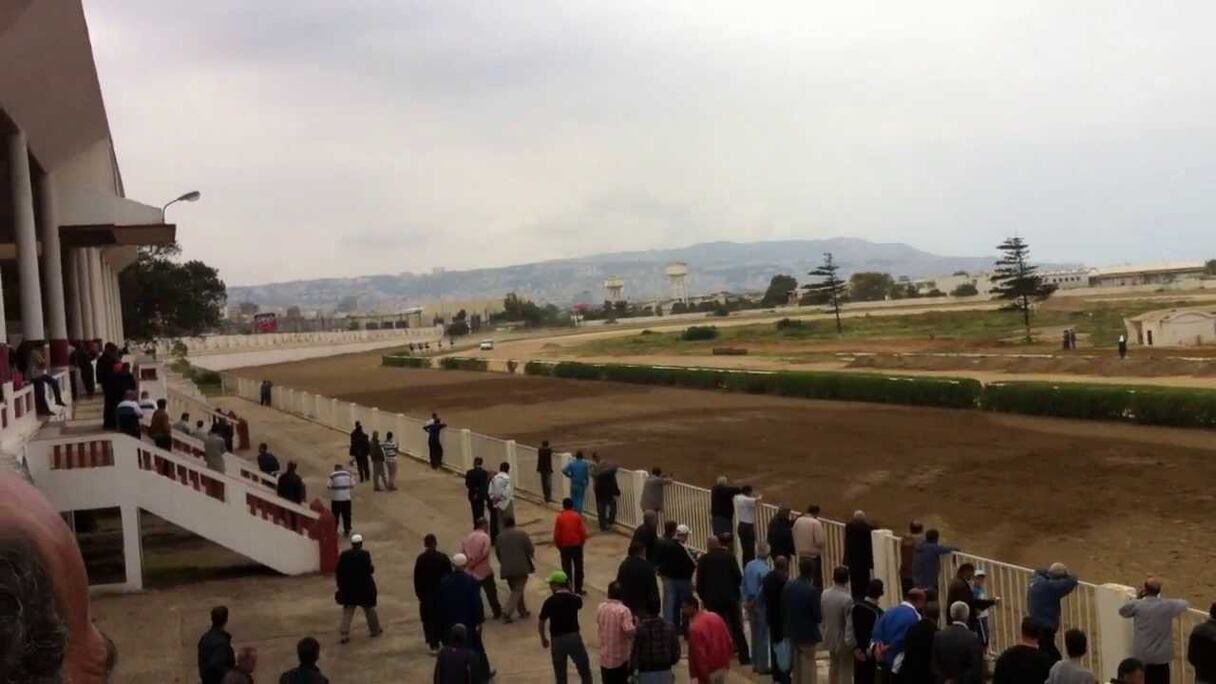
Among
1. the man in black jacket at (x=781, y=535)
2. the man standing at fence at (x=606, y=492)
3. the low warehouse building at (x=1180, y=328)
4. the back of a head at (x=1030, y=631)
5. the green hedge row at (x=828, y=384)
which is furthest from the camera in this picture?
the low warehouse building at (x=1180, y=328)

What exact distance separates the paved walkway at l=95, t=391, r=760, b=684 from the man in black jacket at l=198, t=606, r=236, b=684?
2495 mm

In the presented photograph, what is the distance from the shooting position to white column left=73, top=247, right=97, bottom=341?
2711 cm

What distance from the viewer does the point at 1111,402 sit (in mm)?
26500

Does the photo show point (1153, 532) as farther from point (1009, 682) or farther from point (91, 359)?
point (91, 359)

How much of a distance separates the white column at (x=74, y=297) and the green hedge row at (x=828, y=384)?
74.1 feet

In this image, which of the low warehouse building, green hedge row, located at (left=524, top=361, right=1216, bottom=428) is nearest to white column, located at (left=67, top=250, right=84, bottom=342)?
green hedge row, located at (left=524, top=361, right=1216, bottom=428)

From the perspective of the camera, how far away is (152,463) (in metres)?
12.9

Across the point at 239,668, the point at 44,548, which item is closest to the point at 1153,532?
the point at 239,668

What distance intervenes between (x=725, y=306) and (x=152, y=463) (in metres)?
145

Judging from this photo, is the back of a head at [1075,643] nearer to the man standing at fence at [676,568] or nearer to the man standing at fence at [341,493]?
the man standing at fence at [676,568]

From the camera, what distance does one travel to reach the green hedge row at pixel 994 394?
2498 cm

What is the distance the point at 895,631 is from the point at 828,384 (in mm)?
29631

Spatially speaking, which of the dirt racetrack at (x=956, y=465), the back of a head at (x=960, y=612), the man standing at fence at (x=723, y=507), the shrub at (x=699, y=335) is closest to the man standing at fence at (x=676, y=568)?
the man standing at fence at (x=723, y=507)

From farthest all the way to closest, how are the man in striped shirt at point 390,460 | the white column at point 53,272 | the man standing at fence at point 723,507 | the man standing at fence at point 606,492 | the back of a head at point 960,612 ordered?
the white column at point 53,272 < the man in striped shirt at point 390,460 < the man standing at fence at point 606,492 < the man standing at fence at point 723,507 < the back of a head at point 960,612
